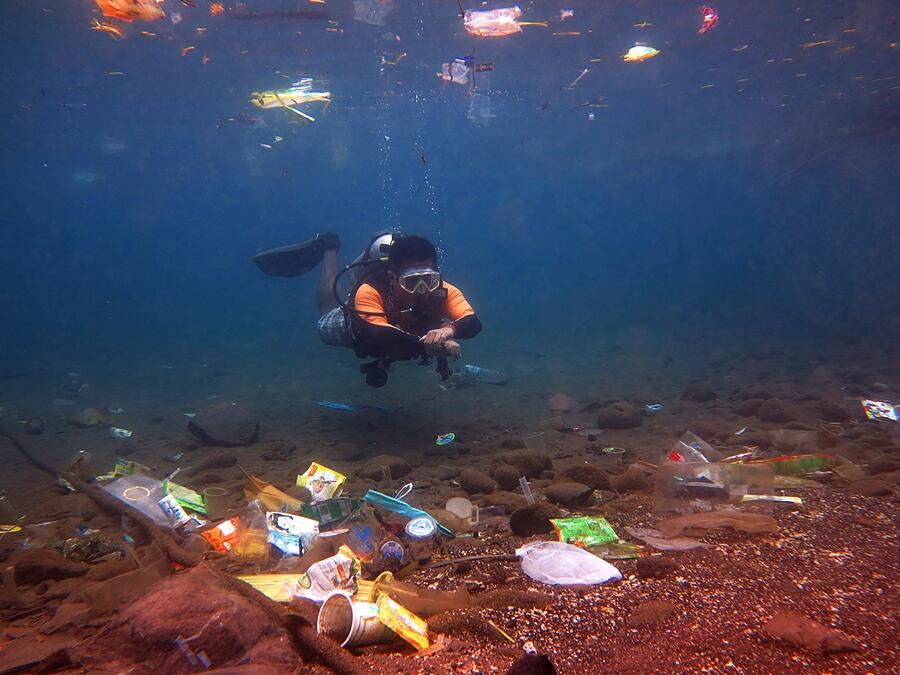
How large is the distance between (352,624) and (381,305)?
463 cm

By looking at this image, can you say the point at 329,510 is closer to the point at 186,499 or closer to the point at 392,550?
the point at 392,550

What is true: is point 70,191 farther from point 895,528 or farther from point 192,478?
point 895,528

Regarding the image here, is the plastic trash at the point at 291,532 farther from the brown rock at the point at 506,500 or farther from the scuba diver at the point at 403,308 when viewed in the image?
the scuba diver at the point at 403,308

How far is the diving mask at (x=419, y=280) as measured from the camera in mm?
6148

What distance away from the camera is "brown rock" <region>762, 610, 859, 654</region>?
1770 millimetres

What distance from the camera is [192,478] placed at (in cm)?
623

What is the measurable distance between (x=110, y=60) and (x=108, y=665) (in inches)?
922

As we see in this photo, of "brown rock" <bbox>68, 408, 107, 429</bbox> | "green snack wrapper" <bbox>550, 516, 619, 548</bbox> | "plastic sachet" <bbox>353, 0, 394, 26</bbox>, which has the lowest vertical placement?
"brown rock" <bbox>68, 408, 107, 429</bbox>

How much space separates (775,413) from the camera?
304 inches

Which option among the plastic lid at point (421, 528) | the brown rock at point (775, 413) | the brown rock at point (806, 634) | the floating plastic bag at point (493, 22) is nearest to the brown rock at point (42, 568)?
the plastic lid at point (421, 528)

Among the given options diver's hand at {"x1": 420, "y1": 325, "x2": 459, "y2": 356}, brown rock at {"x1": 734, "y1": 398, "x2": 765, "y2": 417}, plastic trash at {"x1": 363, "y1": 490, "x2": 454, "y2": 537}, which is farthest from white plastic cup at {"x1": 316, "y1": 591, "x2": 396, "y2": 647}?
brown rock at {"x1": 734, "y1": 398, "x2": 765, "y2": 417}

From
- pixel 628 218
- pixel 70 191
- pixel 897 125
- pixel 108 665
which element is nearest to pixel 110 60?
pixel 108 665

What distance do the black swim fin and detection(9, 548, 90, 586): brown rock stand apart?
8.74 m

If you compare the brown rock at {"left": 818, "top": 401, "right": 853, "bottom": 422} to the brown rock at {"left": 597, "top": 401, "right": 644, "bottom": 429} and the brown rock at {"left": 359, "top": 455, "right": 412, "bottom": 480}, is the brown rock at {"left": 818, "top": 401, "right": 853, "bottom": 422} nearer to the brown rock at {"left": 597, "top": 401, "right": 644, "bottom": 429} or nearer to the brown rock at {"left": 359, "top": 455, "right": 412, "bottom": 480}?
the brown rock at {"left": 597, "top": 401, "right": 644, "bottom": 429}
